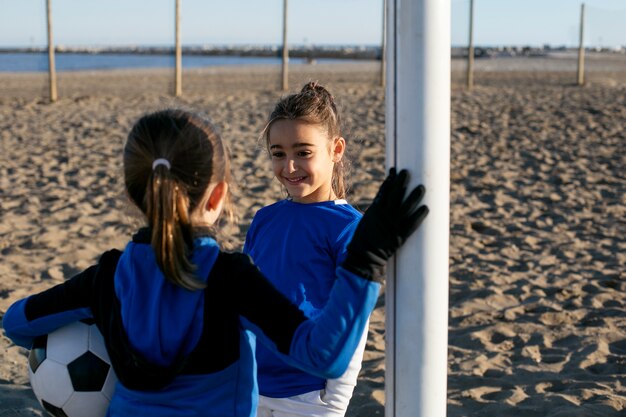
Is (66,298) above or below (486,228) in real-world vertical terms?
above

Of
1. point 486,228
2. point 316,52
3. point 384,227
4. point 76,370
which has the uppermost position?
point 316,52

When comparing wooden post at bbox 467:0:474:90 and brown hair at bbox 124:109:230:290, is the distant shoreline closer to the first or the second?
wooden post at bbox 467:0:474:90

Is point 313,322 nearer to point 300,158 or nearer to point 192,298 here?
point 192,298

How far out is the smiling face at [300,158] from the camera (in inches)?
87.9

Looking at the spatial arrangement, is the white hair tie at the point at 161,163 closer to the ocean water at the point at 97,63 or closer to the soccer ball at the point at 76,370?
the soccer ball at the point at 76,370

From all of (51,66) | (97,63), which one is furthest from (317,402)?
(97,63)

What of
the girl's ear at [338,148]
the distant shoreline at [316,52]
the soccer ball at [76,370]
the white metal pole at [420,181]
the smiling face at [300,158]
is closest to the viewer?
the white metal pole at [420,181]

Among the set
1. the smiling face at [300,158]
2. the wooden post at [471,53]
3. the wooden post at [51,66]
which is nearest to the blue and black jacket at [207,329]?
the smiling face at [300,158]

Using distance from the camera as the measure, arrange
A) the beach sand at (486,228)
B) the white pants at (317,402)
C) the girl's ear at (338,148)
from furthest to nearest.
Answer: the beach sand at (486,228) → the girl's ear at (338,148) → the white pants at (317,402)

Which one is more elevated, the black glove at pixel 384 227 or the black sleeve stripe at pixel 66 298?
the black glove at pixel 384 227

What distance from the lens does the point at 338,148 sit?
238 centimetres

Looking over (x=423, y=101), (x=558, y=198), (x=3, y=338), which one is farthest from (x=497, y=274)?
(x=423, y=101)

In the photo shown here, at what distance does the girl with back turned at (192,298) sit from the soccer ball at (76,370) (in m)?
0.10

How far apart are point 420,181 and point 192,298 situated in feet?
1.66
